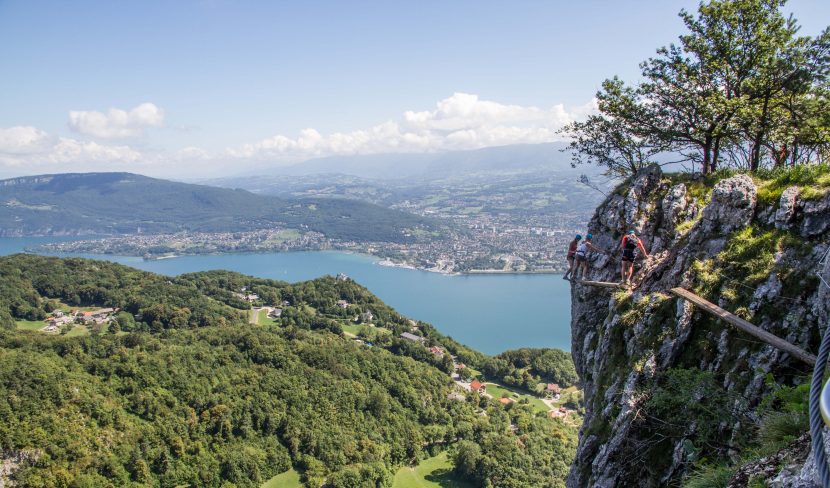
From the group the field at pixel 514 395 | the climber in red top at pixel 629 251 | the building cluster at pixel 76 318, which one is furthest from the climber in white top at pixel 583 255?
the building cluster at pixel 76 318

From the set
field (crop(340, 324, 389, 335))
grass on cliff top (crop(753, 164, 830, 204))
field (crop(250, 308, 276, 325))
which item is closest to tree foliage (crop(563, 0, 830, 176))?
grass on cliff top (crop(753, 164, 830, 204))

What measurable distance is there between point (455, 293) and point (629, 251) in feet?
289


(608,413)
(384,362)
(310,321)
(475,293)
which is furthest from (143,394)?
(475,293)

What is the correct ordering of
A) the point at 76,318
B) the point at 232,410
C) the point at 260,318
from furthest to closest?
1. the point at 260,318
2. the point at 76,318
3. the point at 232,410

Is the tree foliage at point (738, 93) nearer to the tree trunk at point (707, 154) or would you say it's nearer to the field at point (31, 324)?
the tree trunk at point (707, 154)

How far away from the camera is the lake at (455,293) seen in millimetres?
72225

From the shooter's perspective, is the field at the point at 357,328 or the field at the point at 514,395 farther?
the field at the point at 357,328

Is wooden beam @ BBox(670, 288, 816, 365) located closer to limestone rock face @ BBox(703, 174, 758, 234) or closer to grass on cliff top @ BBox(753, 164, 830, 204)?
limestone rock face @ BBox(703, 174, 758, 234)

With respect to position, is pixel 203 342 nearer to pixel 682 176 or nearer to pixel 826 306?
pixel 682 176

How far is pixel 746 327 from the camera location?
6.48m

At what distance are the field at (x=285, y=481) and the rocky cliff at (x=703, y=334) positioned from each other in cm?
2782

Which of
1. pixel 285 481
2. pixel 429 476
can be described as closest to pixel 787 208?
pixel 429 476

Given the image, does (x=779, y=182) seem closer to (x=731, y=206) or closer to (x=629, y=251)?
(x=731, y=206)

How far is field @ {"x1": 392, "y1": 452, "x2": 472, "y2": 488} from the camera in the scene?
32.6 m
